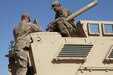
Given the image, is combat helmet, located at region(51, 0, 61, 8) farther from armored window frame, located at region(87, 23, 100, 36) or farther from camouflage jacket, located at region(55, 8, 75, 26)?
armored window frame, located at region(87, 23, 100, 36)

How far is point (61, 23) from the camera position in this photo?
37.6 feet

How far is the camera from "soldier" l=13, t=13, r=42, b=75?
35.1ft

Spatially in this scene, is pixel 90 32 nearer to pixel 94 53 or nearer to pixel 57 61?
pixel 94 53

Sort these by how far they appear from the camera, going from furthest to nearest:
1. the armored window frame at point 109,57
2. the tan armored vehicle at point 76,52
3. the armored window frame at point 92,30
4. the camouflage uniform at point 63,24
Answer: the camouflage uniform at point 63,24, the armored window frame at point 92,30, the armored window frame at point 109,57, the tan armored vehicle at point 76,52

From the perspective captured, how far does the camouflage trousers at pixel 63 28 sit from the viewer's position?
37.1 ft

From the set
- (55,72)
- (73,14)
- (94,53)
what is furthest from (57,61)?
(73,14)

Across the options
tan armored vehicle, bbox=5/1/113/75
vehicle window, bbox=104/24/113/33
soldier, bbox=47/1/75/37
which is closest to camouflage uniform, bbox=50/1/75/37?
soldier, bbox=47/1/75/37

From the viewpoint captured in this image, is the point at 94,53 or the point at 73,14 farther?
the point at 73,14

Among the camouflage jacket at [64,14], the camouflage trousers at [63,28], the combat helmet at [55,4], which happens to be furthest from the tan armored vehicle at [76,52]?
the combat helmet at [55,4]

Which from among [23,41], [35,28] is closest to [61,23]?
[35,28]

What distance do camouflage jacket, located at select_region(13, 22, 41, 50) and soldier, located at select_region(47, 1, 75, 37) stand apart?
0.60m

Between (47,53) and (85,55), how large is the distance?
3.74 ft

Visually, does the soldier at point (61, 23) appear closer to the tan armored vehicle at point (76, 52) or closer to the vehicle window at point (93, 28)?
the tan armored vehicle at point (76, 52)

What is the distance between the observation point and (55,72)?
10.6 metres
